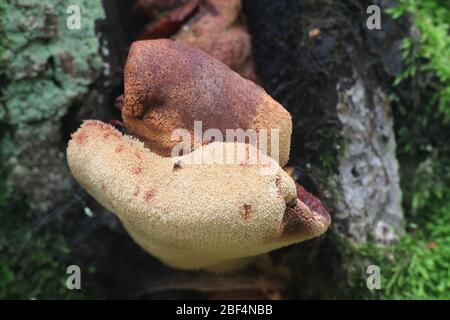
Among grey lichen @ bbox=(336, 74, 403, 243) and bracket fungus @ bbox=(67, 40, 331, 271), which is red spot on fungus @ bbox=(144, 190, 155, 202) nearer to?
bracket fungus @ bbox=(67, 40, 331, 271)

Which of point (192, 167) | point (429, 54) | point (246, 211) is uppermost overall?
point (429, 54)

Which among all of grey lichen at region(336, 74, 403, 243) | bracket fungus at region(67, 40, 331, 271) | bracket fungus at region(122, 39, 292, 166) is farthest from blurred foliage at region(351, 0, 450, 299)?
bracket fungus at region(122, 39, 292, 166)

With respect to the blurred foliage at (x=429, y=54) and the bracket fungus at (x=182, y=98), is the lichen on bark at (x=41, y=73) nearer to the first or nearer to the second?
the bracket fungus at (x=182, y=98)

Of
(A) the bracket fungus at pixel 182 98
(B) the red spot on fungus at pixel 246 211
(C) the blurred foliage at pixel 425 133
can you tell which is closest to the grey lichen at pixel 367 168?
(C) the blurred foliage at pixel 425 133

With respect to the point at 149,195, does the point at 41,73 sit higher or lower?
higher

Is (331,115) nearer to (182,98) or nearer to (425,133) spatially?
(425,133)

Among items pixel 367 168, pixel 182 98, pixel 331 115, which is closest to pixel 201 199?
pixel 182 98

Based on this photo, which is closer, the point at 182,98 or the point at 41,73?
the point at 182,98
